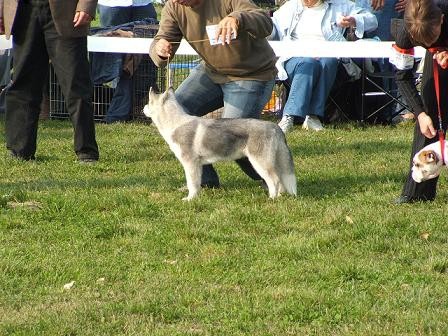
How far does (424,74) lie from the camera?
6.77m

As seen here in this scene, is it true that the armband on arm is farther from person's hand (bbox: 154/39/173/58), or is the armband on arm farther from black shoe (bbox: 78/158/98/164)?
black shoe (bbox: 78/158/98/164)

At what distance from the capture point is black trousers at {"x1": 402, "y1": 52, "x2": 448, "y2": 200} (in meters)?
6.70

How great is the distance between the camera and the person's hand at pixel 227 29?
6730 millimetres

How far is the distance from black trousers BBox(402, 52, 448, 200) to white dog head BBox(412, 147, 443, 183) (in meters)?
0.34

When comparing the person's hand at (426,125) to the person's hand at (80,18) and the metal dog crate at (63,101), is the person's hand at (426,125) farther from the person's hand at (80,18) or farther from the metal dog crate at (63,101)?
the metal dog crate at (63,101)

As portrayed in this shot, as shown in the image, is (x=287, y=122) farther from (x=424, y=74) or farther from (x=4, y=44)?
(x=424, y=74)

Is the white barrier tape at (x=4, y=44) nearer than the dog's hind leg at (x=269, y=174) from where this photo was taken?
No

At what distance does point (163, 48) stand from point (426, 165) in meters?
2.10

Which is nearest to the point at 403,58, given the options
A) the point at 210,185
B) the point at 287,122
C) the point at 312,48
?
the point at 210,185

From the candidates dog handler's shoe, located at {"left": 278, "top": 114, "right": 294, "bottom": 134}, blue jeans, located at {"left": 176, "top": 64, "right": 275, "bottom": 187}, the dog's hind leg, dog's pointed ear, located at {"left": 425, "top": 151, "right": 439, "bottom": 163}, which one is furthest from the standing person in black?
dog handler's shoe, located at {"left": 278, "top": 114, "right": 294, "bottom": 134}

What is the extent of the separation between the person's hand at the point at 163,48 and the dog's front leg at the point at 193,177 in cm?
80

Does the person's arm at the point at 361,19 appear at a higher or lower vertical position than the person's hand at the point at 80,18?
lower

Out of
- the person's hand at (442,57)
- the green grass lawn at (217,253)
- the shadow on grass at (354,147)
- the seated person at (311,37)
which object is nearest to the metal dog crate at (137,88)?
the seated person at (311,37)

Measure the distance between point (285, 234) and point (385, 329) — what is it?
185cm
